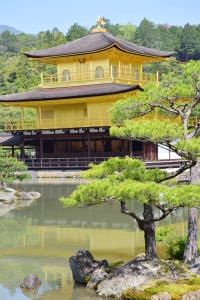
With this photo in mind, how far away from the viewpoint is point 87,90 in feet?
133

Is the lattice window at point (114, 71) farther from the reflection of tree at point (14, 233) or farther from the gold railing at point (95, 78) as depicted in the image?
the reflection of tree at point (14, 233)

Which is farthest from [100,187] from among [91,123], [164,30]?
[164,30]

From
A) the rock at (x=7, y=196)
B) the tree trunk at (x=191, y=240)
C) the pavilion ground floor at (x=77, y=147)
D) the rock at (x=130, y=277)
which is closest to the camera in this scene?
the rock at (x=130, y=277)

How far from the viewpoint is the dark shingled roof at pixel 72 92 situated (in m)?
38.8

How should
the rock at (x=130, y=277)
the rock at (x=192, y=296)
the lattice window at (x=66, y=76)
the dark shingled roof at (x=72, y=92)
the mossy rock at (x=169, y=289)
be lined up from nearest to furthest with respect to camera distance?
the rock at (x=192, y=296)
the mossy rock at (x=169, y=289)
the rock at (x=130, y=277)
the dark shingled roof at (x=72, y=92)
the lattice window at (x=66, y=76)

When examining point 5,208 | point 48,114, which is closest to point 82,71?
point 48,114

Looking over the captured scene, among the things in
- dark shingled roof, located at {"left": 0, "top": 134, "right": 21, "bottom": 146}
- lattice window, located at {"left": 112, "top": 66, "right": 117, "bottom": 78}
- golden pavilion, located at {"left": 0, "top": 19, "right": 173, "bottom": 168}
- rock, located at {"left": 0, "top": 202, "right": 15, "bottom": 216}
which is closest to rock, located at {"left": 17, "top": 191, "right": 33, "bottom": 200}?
rock, located at {"left": 0, "top": 202, "right": 15, "bottom": 216}

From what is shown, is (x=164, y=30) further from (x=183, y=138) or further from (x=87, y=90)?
(x=183, y=138)

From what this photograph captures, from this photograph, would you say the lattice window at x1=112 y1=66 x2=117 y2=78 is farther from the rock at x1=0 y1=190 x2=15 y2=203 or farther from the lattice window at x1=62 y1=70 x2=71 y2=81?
the rock at x1=0 y1=190 x2=15 y2=203

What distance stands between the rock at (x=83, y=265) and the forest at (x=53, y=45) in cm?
4310

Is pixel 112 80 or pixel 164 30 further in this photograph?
pixel 164 30

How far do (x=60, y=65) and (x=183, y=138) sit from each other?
31.4 meters

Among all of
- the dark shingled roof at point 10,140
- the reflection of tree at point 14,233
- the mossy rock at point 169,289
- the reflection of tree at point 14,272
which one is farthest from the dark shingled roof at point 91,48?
the mossy rock at point 169,289

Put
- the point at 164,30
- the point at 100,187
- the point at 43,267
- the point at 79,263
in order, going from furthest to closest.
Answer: the point at 164,30 < the point at 43,267 < the point at 79,263 < the point at 100,187
